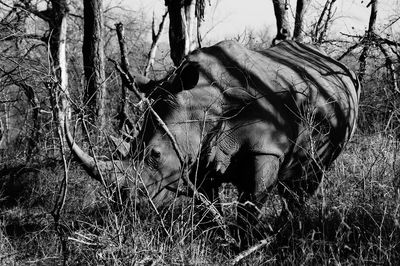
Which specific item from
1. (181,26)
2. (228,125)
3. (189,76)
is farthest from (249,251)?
(181,26)

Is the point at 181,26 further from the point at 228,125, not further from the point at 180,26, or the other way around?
the point at 228,125

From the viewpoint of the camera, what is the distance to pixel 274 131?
5270 mm

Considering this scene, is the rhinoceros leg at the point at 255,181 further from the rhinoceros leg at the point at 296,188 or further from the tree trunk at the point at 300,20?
the tree trunk at the point at 300,20

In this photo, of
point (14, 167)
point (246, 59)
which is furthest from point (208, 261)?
point (14, 167)

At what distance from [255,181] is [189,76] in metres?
1.06

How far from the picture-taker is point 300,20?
9.88 metres

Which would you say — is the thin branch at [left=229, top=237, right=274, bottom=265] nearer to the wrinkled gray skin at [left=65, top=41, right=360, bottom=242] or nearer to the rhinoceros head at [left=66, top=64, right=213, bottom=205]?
the wrinkled gray skin at [left=65, top=41, right=360, bottom=242]

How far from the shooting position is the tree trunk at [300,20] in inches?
387

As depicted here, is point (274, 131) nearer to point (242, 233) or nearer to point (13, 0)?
point (242, 233)

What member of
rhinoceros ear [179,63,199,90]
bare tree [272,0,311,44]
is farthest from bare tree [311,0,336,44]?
rhinoceros ear [179,63,199,90]

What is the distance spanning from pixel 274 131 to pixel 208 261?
1.36m

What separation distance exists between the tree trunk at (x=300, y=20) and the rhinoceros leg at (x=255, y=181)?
16.0 ft

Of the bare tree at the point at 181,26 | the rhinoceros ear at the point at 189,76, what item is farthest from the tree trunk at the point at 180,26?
the rhinoceros ear at the point at 189,76

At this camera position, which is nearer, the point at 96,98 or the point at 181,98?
the point at 181,98
